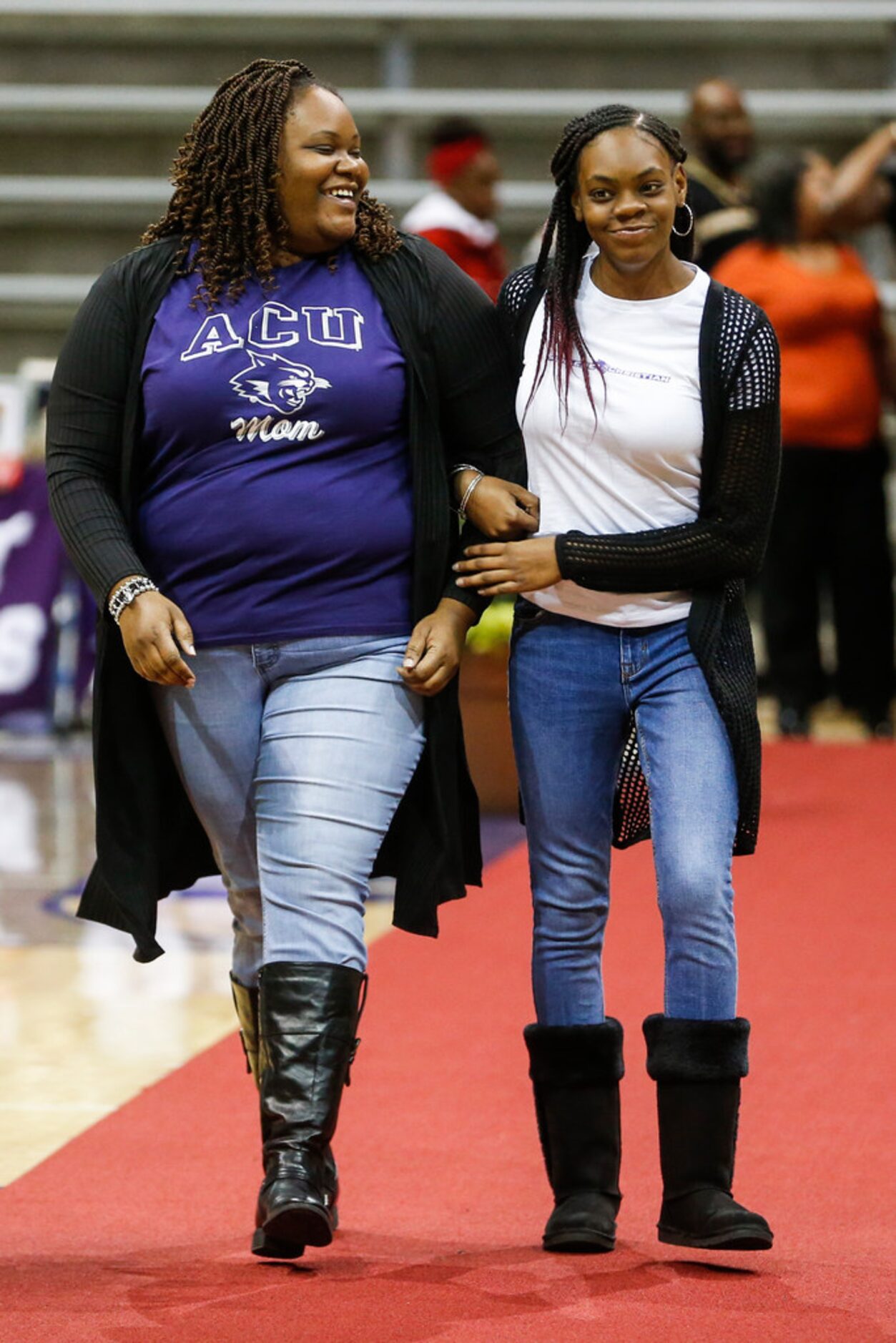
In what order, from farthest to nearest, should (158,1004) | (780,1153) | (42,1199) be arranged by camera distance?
(158,1004) < (780,1153) < (42,1199)

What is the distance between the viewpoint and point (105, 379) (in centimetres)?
240

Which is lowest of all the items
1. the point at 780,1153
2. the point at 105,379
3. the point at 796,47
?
the point at 780,1153

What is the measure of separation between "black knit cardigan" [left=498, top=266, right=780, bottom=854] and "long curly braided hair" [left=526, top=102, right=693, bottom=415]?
1.5 inches

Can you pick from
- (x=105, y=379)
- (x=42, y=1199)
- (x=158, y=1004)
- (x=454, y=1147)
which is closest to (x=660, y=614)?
(x=105, y=379)

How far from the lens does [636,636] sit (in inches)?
95.2

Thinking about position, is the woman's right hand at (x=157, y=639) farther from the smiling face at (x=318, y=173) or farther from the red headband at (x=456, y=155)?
the red headband at (x=456, y=155)

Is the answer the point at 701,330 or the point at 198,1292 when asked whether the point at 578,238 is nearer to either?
the point at 701,330

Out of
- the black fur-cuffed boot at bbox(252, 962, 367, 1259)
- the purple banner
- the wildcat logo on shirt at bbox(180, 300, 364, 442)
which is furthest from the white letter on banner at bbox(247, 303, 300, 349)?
the purple banner

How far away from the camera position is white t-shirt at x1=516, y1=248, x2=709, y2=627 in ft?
7.75

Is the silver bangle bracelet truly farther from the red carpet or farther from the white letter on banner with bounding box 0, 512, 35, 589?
the white letter on banner with bounding box 0, 512, 35, 589

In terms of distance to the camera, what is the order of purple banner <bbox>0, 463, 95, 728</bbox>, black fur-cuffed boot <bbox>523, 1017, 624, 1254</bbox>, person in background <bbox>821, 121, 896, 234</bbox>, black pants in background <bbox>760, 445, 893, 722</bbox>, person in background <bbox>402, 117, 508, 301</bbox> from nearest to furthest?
black fur-cuffed boot <bbox>523, 1017, 624, 1254</bbox> → person in background <bbox>402, 117, 508, 301</bbox> → person in background <bbox>821, 121, 896, 234</bbox> → black pants in background <bbox>760, 445, 893, 722</bbox> → purple banner <bbox>0, 463, 95, 728</bbox>

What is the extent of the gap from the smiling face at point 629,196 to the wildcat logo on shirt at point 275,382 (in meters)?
0.37

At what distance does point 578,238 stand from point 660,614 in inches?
17.9

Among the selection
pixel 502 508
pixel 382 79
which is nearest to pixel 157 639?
pixel 502 508
